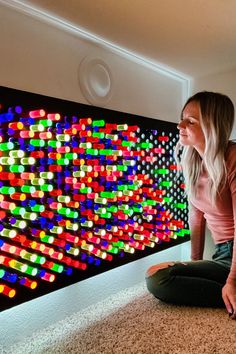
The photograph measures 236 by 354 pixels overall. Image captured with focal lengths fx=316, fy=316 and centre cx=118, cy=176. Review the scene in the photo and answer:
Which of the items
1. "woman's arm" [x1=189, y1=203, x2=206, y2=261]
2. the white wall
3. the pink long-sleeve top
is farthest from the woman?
the white wall

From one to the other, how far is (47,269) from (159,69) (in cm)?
103

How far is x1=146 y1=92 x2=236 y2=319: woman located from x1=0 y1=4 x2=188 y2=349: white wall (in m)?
0.23

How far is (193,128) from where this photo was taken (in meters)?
1.14

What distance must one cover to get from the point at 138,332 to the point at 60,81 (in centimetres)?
83

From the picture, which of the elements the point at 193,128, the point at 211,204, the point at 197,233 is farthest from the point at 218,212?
the point at 193,128

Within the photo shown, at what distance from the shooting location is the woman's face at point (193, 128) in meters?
1.14

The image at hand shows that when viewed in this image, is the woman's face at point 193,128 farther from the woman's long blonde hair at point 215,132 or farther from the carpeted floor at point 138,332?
the carpeted floor at point 138,332

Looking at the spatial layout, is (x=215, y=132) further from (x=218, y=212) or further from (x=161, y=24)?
(x=161, y=24)

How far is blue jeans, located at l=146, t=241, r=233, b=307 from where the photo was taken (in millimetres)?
1081

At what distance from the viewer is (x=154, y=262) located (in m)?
1.49

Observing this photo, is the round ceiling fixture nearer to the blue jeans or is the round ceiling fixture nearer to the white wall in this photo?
the white wall

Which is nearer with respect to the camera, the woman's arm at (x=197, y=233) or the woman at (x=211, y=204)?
the woman at (x=211, y=204)

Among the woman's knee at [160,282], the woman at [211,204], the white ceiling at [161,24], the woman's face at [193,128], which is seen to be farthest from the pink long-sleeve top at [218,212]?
the white ceiling at [161,24]

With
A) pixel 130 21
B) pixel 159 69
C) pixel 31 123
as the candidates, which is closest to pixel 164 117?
pixel 159 69
